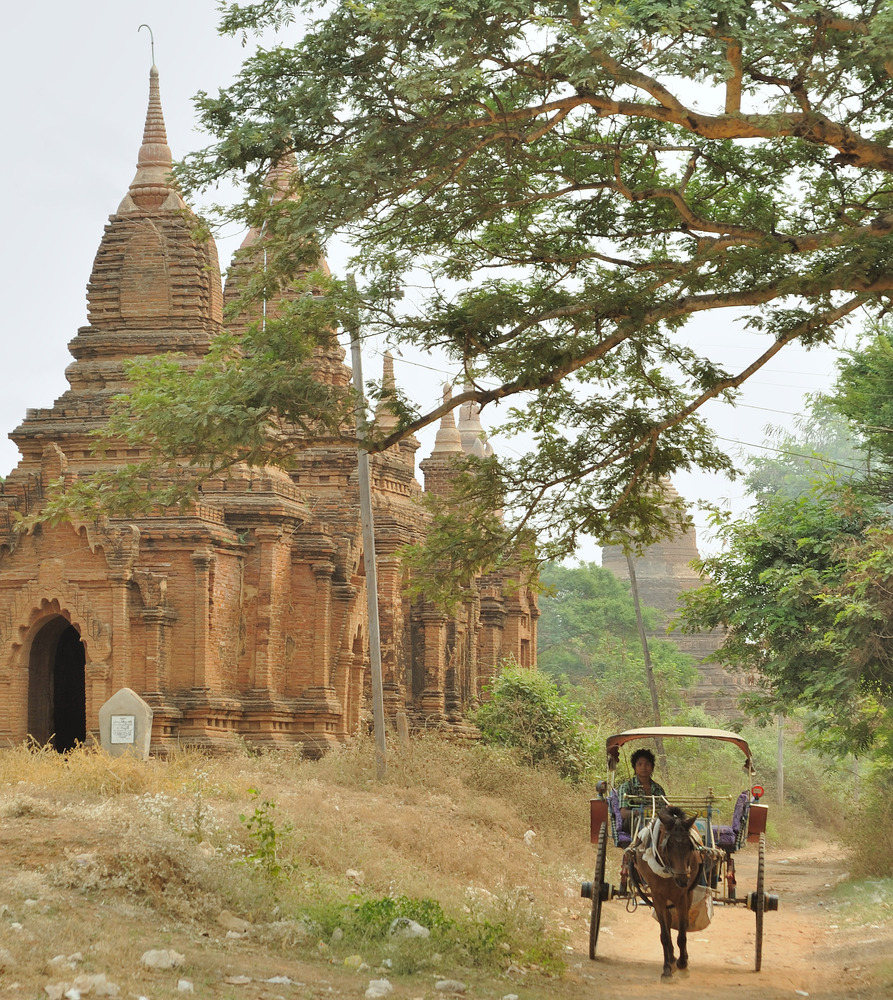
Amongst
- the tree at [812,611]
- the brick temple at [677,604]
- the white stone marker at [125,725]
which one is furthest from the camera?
the brick temple at [677,604]

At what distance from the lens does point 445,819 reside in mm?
16734

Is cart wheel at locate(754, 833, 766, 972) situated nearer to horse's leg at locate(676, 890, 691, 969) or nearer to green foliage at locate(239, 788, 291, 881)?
horse's leg at locate(676, 890, 691, 969)

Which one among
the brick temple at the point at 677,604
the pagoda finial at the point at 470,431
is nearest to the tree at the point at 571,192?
the pagoda finial at the point at 470,431

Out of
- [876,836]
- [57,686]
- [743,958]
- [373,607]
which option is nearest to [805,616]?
[876,836]

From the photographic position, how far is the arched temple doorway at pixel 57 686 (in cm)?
2111

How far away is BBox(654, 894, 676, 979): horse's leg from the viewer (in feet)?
32.9

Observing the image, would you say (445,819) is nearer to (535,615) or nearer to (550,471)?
(550,471)

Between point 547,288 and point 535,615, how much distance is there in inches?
1135

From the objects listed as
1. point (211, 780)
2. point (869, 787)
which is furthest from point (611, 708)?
point (211, 780)

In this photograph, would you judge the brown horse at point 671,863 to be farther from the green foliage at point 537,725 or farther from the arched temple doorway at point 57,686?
the green foliage at point 537,725

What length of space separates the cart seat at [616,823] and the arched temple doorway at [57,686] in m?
11.5

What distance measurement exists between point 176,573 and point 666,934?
40.3ft

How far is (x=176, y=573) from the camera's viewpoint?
2084 cm

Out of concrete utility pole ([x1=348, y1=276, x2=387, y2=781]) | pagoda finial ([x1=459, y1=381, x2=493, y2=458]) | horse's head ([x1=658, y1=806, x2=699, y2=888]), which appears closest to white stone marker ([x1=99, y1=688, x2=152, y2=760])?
concrete utility pole ([x1=348, y1=276, x2=387, y2=781])
